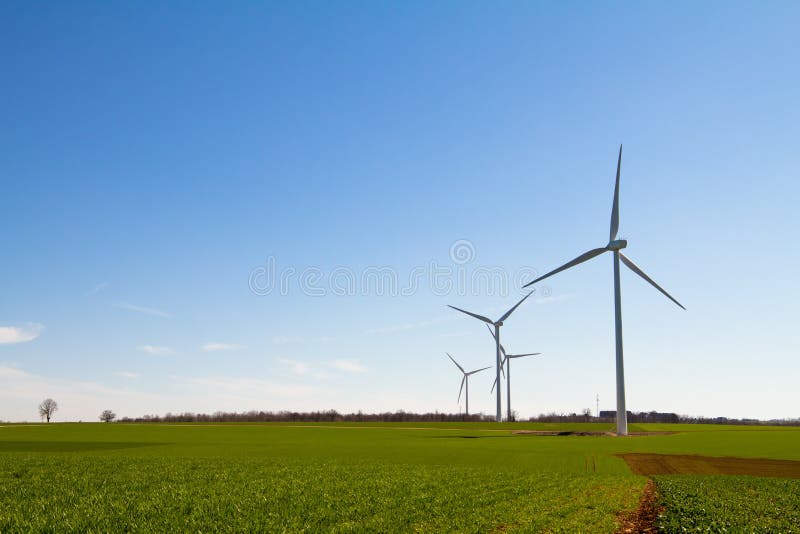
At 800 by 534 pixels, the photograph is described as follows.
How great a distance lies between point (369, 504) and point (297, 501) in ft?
10.1

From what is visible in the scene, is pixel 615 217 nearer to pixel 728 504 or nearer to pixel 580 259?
pixel 580 259

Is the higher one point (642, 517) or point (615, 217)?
point (615, 217)

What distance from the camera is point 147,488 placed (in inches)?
1214

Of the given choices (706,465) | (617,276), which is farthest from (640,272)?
(706,465)

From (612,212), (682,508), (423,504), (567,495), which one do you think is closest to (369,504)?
(423,504)

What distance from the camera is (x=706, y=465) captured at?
51219mm

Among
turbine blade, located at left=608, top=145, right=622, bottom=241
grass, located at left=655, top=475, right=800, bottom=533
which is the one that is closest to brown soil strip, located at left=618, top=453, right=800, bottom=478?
grass, located at left=655, top=475, right=800, bottom=533

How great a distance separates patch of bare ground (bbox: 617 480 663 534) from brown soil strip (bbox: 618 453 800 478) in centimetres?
1570

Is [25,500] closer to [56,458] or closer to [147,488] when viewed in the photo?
[147,488]

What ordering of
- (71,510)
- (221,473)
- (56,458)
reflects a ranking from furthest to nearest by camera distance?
1. (56,458)
2. (221,473)
3. (71,510)

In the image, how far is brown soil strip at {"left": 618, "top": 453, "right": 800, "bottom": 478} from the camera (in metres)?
46.1

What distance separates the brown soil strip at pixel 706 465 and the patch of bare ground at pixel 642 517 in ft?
51.5

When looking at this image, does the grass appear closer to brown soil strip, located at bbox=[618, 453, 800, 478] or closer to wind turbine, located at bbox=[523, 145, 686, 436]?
brown soil strip, located at bbox=[618, 453, 800, 478]

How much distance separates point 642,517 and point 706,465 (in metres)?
31.1
